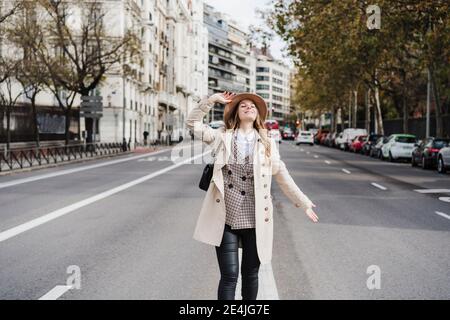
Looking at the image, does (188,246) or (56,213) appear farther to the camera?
(56,213)

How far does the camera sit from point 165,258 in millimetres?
8023

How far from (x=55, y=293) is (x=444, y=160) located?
22.3 metres

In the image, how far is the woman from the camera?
4.75m

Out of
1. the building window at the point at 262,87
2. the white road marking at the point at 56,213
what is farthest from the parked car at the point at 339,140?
the building window at the point at 262,87

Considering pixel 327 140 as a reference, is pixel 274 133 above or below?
above

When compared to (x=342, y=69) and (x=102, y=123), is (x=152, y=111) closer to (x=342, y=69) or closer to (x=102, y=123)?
(x=102, y=123)

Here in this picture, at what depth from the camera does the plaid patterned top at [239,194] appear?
15.6ft

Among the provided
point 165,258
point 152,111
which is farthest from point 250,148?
point 152,111

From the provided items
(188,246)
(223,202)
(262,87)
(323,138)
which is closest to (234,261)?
(223,202)

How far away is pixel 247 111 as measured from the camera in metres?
4.92

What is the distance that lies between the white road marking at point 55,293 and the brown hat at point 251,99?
2.38 metres

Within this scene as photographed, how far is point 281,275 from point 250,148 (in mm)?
2525

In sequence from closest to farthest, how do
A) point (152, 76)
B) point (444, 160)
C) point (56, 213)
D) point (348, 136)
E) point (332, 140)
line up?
point (56, 213) → point (444, 160) → point (348, 136) → point (332, 140) → point (152, 76)

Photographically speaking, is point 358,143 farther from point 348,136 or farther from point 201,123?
point 201,123
